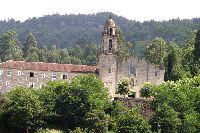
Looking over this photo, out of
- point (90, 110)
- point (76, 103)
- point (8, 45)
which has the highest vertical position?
point (8, 45)

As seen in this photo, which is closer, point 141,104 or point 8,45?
point 141,104

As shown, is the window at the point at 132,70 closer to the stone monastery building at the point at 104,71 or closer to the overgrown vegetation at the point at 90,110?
the stone monastery building at the point at 104,71

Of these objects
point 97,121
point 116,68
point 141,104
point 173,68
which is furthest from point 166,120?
point 173,68

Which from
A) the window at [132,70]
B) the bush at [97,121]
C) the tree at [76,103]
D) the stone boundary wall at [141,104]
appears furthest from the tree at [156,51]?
the bush at [97,121]

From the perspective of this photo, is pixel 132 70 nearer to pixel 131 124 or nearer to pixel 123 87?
pixel 123 87

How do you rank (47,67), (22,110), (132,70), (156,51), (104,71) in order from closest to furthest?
(22,110) < (104,71) < (47,67) < (132,70) < (156,51)

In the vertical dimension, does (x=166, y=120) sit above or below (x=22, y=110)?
below

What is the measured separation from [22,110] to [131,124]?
10.0m

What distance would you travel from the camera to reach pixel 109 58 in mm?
63844

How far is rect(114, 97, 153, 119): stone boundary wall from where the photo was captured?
5420 centimetres

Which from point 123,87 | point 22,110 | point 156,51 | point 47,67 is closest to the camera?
point 22,110

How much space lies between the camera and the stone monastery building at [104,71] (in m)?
63.7

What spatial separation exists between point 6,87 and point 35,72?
424 cm

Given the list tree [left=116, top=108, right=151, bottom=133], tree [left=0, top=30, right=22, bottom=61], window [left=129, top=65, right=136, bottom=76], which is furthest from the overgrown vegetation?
tree [left=0, top=30, right=22, bottom=61]
